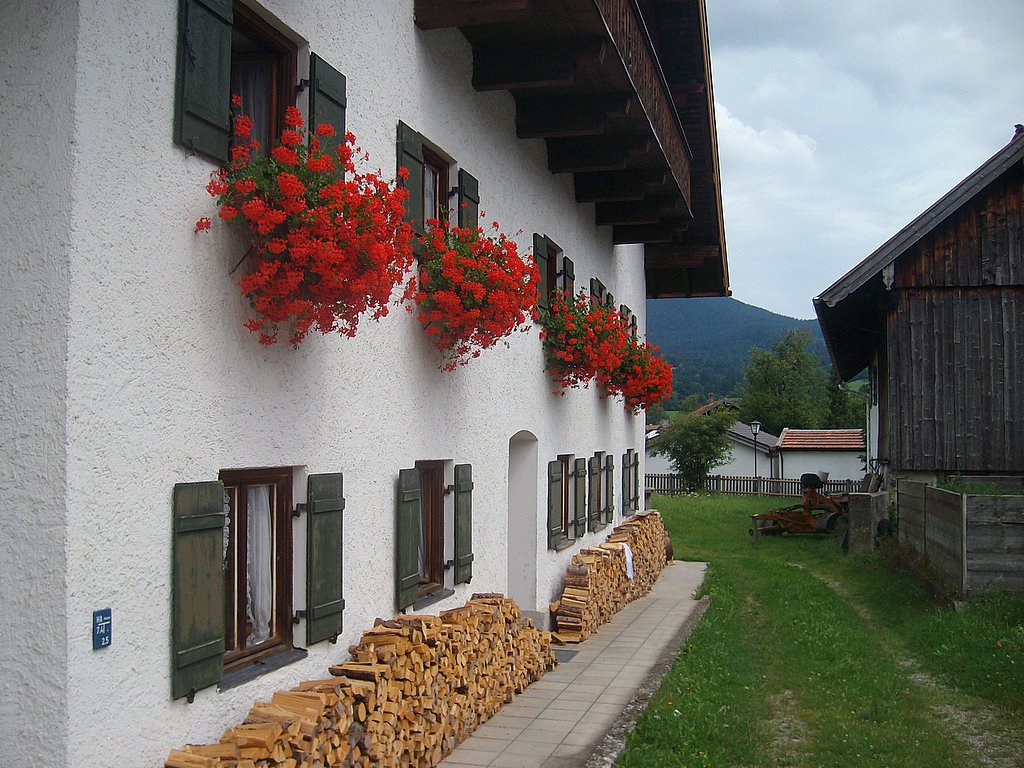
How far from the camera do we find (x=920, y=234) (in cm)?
1534

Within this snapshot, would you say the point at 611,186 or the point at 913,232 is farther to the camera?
the point at 913,232

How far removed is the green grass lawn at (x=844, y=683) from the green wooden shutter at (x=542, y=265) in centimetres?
396

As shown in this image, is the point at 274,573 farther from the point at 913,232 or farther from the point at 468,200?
the point at 913,232

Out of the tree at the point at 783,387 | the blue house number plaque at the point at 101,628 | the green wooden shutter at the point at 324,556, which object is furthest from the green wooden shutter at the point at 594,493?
the tree at the point at 783,387

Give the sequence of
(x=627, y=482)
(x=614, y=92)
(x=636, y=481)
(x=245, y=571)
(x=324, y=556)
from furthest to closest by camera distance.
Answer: (x=636, y=481)
(x=627, y=482)
(x=614, y=92)
(x=324, y=556)
(x=245, y=571)

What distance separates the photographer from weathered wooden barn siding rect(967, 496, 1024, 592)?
1127 centimetres

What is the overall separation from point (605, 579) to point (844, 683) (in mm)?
4017

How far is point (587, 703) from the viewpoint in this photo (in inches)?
342

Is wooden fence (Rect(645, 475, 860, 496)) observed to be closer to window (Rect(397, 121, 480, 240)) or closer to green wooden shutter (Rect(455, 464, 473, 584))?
green wooden shutter (Rect(455, 464, 473, 584))

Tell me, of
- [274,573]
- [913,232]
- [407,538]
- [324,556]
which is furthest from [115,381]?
[913,232]

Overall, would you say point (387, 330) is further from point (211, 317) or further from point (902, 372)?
point (902, 372)

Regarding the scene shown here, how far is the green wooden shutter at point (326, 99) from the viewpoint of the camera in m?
5.94

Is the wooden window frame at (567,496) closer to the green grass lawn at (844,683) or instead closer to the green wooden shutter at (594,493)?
the green wooden shutter at (594,493)

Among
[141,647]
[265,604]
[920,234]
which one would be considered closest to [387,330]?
[265,604]
